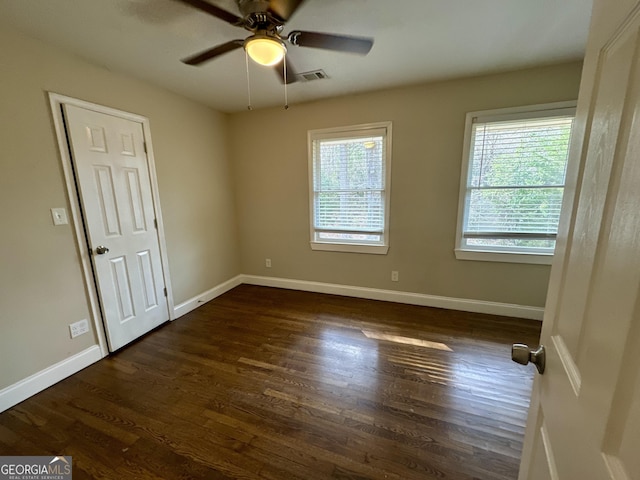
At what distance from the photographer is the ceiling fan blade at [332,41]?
154 cm

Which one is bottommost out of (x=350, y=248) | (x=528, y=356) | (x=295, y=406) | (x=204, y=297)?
(x=295, y=406)

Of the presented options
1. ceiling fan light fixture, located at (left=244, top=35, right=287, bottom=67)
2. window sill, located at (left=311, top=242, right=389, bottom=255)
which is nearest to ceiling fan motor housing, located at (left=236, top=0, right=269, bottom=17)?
ceiling fan light fixture, located at (left=244, top=35, right=287, bottom=67)

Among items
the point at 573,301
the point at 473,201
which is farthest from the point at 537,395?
the point at 473,201

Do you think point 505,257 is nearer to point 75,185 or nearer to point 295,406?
point 295,406

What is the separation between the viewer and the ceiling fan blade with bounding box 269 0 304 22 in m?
1.35

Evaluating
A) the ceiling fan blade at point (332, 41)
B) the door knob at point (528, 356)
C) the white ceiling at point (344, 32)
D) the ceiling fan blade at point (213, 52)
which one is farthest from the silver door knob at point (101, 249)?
the door knob at point (528, 356)

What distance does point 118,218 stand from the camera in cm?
241

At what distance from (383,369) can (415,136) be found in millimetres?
2366

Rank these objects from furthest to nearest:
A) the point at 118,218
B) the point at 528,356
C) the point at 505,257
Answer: the point at 505,257 < the point at 118,218 < the point at 528,356

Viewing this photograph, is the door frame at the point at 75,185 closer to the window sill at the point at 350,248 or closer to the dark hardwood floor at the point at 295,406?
the dark hardwood floor at the point at 295,406

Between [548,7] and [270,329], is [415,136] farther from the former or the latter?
[270,329]

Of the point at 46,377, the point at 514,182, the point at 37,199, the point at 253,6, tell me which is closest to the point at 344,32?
the point at 253,6

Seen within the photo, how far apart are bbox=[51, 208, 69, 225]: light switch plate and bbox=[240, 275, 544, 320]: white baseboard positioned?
7.62ft

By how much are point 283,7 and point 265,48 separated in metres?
0.21
